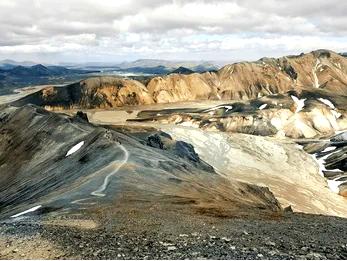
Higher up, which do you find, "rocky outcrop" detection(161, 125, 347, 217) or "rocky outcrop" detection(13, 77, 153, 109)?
"rocky outcrop" detection(13, 77, 153, 109)

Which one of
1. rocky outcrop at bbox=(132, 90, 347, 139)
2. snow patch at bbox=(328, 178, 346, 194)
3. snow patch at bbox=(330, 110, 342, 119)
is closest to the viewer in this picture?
snow patch at bbox=(328, 178, 346, 194)

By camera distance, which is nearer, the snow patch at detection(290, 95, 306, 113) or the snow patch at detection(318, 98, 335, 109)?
the snow patch at detection(290, 95, 306, 113)

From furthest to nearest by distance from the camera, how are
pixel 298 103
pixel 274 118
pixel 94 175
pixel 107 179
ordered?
pixel 298 103, pixel 274 118, pixel 94 175, pixel 107 179

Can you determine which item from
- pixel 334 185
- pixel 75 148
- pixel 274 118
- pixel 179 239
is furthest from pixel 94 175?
pixel 274 118

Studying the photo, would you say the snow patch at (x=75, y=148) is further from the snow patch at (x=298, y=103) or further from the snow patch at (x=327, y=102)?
the snow patch at (x=327, y=102)

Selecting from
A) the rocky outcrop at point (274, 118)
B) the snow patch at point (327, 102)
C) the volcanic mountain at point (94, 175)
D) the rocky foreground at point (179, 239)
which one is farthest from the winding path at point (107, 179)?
the snow patch at point (327, 102)

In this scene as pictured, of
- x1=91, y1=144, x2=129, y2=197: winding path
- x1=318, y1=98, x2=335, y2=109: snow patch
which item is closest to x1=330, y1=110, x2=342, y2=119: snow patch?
x1=318, y1=98, x2=335, y2=109: snow patch

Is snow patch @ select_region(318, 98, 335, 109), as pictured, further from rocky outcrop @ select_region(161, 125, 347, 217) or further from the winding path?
the winding path

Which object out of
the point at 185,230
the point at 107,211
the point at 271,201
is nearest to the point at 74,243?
the point at 185,230

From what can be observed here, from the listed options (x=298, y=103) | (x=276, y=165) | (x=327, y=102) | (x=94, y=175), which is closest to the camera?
(x=94, y=175)

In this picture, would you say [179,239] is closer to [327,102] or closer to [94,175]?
[94,175]

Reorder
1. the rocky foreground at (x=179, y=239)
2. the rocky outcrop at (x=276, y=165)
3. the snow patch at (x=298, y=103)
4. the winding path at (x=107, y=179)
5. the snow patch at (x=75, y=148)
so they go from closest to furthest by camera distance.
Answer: the rocky foreground at (x=179, y=239) < the winding path at (x=107, y=179) < the snow patch at (x=75, y=148) < the rocky outcrop at (x=276, y=165) < the snow patch at (x=298, y=103)

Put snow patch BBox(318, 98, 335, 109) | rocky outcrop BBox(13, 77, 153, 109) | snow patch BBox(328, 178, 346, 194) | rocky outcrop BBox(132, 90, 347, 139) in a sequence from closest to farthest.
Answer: snow patch BBox(328, 178, 346, 194), rocky outcrop BBox(132, 90, 347, 139), snow patch BBox(318, 98, 335, 109), rocky outcrop BBox(13, 77, 153, 109)
